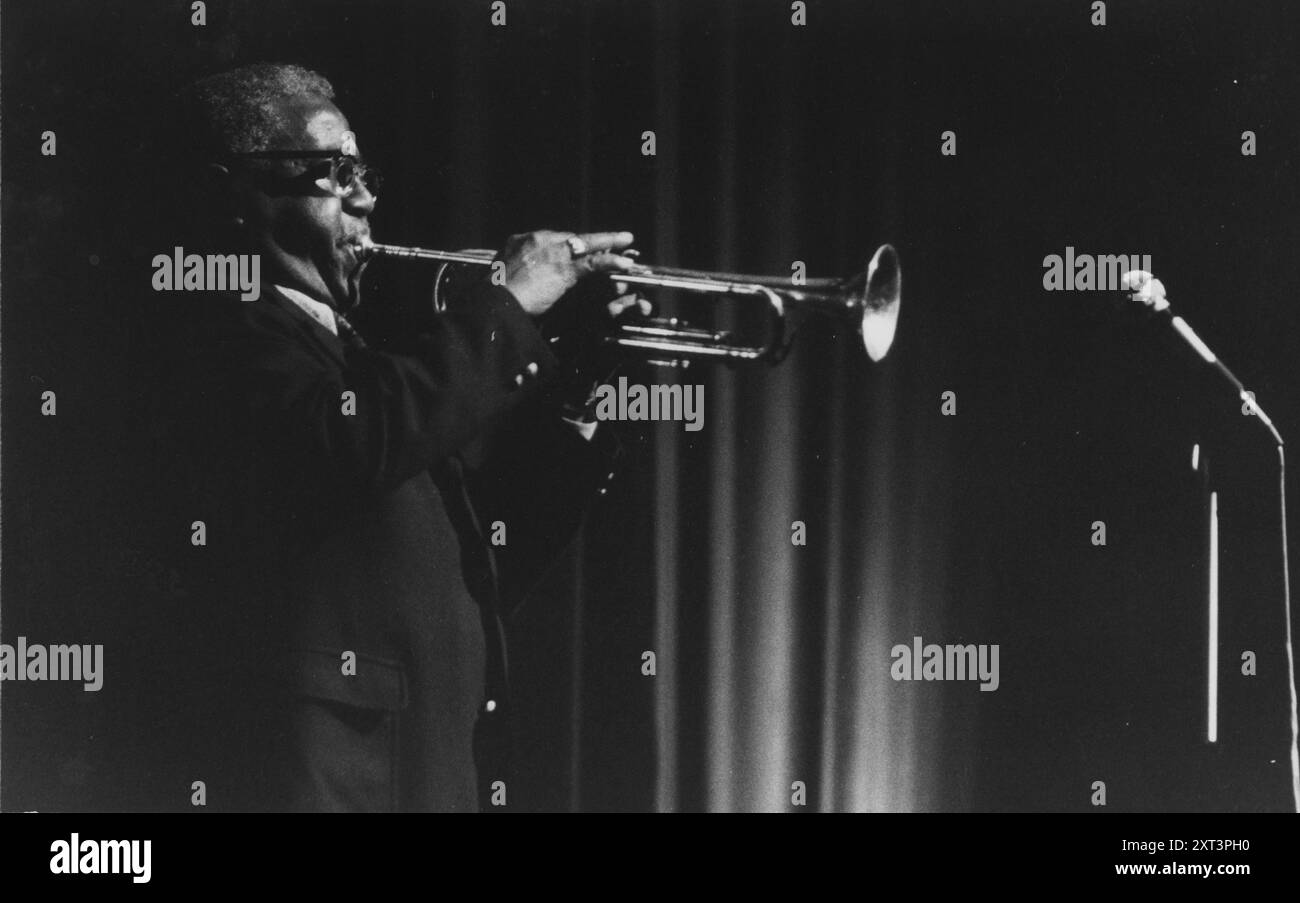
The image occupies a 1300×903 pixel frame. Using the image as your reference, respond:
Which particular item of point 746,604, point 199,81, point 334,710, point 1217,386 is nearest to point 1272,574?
point 1217,386

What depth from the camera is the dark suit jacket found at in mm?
2332

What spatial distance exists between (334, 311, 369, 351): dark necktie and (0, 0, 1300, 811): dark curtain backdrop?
8.5 inches

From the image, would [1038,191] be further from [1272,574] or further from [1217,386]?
[1272,574]

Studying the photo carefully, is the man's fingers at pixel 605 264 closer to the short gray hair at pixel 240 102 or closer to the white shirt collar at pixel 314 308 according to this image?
the white shirt collar at pixel 314 308

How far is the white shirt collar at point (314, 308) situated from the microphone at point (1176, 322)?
150 cm

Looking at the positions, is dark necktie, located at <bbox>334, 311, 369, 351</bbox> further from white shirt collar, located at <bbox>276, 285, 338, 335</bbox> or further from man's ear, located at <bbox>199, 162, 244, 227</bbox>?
man's ear, located at <bbox>199, 162, 244, 227</bbox>

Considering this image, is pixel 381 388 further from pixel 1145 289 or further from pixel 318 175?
pixel 1145 289

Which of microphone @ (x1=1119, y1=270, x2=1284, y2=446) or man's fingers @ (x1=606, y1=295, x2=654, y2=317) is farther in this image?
microphone @ (x1=1119, y1=270, x2=1284, y2=446)

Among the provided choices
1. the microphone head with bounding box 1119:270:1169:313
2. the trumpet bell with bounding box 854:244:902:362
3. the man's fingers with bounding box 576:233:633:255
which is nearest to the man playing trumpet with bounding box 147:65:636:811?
the man's fingers with bounding box 576:233:633:255

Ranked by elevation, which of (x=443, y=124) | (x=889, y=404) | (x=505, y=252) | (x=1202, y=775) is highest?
(x=443, y=124)

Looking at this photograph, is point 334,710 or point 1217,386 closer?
point 334,710

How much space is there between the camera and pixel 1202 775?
100 inches

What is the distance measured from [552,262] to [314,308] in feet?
1.43
